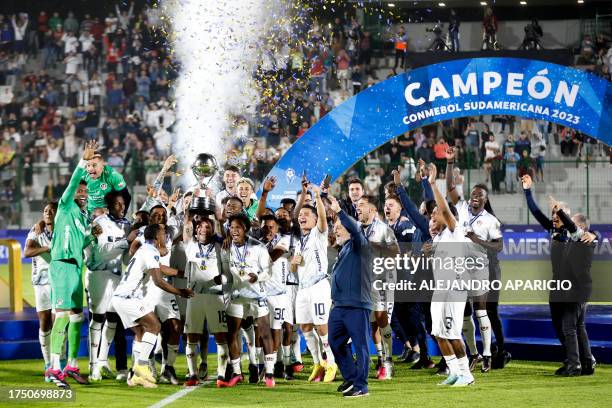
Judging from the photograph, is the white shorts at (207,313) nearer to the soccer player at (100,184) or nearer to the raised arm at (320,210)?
the raised arm at (320,210)

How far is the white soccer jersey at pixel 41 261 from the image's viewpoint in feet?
42.0

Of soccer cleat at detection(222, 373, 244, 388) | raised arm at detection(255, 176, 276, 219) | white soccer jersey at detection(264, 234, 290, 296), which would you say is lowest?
soccer cleat at detection(222, 373, 244, 388)

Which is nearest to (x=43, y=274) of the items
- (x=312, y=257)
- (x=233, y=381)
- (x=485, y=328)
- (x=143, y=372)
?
(x=143, y=372)

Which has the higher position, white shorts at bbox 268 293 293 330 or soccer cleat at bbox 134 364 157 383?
white shorts at bbox 268 293 293 330

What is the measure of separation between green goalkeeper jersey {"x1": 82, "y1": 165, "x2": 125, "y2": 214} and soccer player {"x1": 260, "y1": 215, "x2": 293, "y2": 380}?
1799 millimetres

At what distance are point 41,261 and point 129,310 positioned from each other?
178cm

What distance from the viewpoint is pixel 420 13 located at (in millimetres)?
31375

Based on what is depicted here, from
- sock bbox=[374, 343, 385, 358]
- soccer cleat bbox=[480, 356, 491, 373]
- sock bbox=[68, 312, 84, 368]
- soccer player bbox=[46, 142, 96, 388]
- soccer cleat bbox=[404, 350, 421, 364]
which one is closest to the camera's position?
soccer player bbox=[46, 142, 96, 388]

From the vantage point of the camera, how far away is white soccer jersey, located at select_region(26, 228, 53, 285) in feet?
42.0

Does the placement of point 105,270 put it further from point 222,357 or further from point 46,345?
point 222,357

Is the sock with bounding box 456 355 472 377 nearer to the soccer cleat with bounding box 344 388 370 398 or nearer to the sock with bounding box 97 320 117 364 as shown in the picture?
the soccer cleat with bounding box 344 388 370 398

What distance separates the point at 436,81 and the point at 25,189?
13280mm

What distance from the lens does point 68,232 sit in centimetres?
1174

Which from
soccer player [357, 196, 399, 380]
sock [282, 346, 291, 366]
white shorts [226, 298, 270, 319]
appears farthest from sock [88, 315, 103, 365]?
soccer player [357, 196, 399, 380]
